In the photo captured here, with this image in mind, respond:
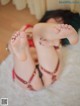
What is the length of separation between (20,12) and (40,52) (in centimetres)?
62

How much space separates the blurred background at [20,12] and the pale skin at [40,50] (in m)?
0.30

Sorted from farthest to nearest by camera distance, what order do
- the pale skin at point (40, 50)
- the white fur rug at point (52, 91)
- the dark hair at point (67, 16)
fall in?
1. the dark hair at point (67, 16)
2. the white fur rug at point (52, 91)
3. the pale skin at point (40, 50)

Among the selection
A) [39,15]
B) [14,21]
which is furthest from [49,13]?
[14,21]

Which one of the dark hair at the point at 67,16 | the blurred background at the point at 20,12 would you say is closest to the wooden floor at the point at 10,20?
the blurred background at the point at 20,12

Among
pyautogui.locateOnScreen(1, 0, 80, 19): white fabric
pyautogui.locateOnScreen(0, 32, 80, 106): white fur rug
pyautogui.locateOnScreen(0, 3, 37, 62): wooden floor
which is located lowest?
pyautogui.locateOnScreen(0, 32, 80, 106): white fur rug

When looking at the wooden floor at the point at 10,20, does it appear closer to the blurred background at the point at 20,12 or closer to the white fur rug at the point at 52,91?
the blurred background at the point at 20,12

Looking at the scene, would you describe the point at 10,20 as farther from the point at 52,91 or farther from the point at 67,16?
the point at 52,91

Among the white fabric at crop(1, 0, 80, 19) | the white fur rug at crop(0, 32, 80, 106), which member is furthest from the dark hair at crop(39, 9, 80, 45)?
the white fur rug at crop(0, 32, 80, 106)

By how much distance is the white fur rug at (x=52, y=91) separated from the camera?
921 mm

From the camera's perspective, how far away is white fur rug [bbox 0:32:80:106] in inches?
36.3

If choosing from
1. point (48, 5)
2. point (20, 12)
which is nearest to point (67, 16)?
point (48, 5)

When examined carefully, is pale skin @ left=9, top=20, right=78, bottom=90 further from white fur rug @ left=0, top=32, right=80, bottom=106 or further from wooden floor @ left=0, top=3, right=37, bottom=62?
wooden floor @ left=0, top=3, right=37, bottom=62

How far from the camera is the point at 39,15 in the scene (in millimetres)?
1289

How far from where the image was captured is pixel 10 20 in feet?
4.43
